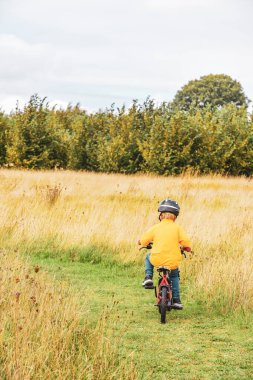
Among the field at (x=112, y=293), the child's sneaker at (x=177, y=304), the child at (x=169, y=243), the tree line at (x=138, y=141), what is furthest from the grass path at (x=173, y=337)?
the tree line at (x=138, y=141)

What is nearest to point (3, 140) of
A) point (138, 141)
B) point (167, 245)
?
point (138, 141)

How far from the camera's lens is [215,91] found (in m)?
67.2

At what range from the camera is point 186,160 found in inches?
1137

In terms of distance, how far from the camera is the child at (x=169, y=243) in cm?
689

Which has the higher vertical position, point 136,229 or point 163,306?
point 163,306

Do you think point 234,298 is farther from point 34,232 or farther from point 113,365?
point 34,232

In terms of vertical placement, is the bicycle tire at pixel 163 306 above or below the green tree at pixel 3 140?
above

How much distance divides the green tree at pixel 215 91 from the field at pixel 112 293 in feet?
170

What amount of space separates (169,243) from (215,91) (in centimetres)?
6244

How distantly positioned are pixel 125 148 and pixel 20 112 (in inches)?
248

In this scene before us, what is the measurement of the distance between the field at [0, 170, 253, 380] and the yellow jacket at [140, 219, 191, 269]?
2.30 ft

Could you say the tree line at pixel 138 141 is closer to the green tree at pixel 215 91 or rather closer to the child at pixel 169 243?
the child at pixel 169 243

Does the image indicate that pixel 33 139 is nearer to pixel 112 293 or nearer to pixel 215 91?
pixel 112 293

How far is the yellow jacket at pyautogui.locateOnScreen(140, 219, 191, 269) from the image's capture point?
6.88 meters
